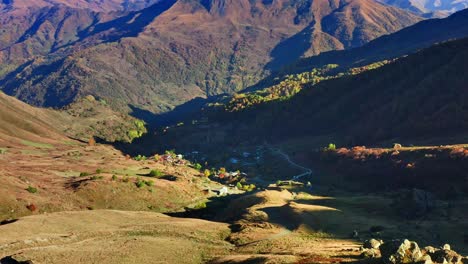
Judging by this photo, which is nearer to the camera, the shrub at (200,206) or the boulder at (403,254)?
the boulder at (403,254)

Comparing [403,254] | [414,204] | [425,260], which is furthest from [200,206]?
[425,260]

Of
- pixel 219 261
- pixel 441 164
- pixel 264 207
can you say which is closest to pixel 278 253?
pixel 219 261

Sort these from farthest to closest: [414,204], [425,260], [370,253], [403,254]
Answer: [414,204] → [370,253] → [403,254] → [425,260]

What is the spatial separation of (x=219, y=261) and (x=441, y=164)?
343ft

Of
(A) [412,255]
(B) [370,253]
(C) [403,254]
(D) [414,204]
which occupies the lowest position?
(D) [414,204]

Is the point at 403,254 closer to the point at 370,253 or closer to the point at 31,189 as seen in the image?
the point at 370,253

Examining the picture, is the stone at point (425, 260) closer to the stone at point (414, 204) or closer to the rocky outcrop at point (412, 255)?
the rocky outcrop at point (412, 255)

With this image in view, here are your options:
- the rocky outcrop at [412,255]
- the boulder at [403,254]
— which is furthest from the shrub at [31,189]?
the boulder at [403,254]

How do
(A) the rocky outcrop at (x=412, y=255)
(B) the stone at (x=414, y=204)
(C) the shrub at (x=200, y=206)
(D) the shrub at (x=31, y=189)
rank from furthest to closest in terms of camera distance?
1. (C) the shrub at (x=200, y=206)
2. (B) the stone at (x=414, y=204)
3. (D) the shrub at (x=31, y=189)
4. (A) the rocky outcrop at (x=412, y=255)

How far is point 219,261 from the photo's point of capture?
65.9 m

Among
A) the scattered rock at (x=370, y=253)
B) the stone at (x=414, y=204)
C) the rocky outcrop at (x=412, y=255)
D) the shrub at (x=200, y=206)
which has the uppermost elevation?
the rocky outcrop at (x=412, y=255)

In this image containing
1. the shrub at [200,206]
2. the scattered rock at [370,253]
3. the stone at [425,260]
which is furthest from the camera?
the shrub at [200,206]

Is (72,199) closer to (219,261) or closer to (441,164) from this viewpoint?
(219,261)

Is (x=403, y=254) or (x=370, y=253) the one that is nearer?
(x=403, y=254)
